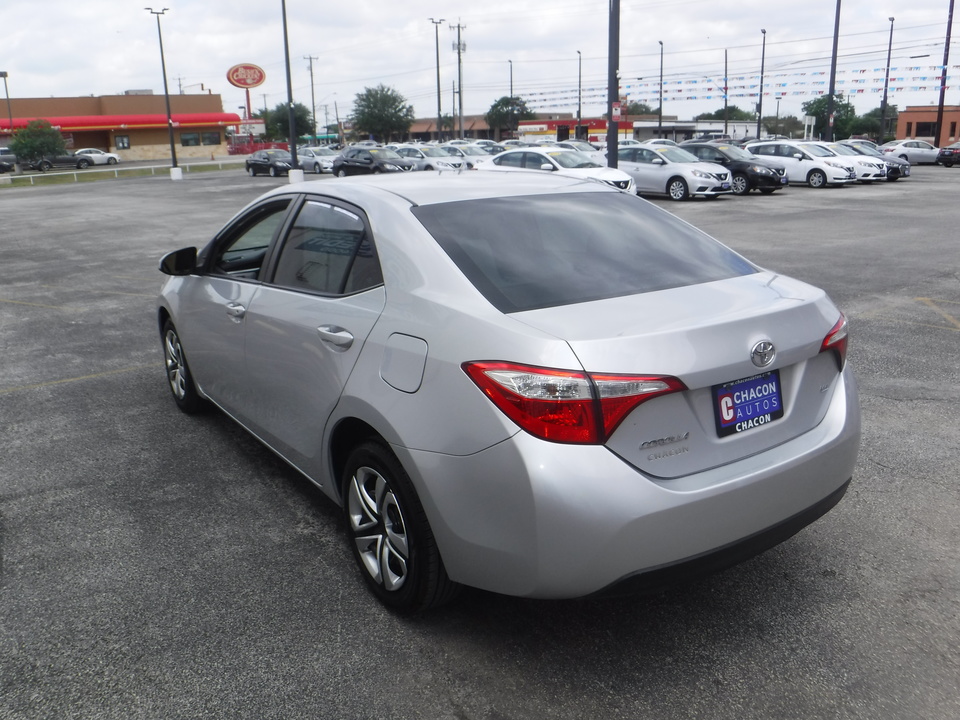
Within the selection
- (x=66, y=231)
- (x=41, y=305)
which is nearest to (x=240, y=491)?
(x=41, y=305)

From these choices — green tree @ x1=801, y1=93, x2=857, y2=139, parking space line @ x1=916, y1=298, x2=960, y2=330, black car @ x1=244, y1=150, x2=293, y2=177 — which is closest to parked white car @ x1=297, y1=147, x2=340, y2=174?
black car @ x1=244, y1=150, x2=293, y2=177

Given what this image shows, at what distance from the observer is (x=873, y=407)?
5.44 m

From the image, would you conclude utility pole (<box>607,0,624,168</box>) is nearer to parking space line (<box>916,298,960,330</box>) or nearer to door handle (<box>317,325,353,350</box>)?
parking space line (<box>916,298,960,330</box>)

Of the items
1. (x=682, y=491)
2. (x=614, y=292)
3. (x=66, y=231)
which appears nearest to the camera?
(x=682, y=491)

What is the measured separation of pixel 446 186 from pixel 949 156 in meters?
46.1

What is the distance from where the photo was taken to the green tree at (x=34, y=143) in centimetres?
6119

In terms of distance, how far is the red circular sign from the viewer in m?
81.6

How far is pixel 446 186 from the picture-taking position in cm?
377

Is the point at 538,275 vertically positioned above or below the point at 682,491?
above

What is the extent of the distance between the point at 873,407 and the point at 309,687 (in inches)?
164

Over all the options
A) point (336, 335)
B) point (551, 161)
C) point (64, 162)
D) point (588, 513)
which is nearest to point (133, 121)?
point (64, 162)

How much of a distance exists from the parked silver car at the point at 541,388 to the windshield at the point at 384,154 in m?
31.2

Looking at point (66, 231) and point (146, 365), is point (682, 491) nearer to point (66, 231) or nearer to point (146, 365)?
point (146, 365)

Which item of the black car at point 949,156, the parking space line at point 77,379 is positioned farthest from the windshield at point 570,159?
the black car at point 949,156
